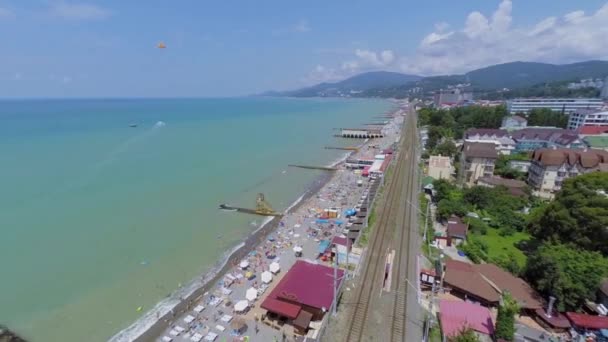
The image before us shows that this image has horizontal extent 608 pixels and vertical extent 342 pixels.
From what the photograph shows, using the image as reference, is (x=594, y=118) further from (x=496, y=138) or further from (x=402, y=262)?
(x=402, y=262)

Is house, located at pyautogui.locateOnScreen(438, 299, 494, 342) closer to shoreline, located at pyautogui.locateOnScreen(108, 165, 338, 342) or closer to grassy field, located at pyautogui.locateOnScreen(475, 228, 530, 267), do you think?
grassy field, located at pyautogui.locateOnScreen(475, 228, 530, 267)

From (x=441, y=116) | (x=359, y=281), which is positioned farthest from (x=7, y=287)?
(x=441, y=116)

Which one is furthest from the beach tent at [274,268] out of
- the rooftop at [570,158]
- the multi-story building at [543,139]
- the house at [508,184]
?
the multi-story building at [543,139]

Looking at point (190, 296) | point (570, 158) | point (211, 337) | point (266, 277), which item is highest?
point (570, 158)

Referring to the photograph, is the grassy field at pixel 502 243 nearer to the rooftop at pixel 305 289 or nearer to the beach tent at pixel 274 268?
the rooftop at pixel 305 289

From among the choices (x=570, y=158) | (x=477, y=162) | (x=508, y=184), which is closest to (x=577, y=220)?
(x=508, y=184)

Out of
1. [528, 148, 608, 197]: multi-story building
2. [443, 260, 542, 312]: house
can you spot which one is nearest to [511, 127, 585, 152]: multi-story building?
[528, 148, 608, 197]: multi-story building
